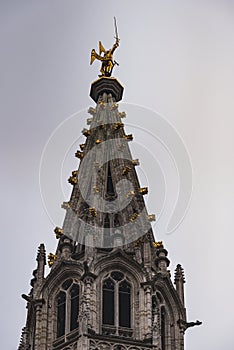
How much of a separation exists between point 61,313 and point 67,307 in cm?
77

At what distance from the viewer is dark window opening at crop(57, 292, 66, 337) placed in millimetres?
79938

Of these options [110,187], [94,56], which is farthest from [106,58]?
[110,187]

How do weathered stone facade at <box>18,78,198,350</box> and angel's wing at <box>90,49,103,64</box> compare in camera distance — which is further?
angel's wing at <box>90,49,103,64</box>

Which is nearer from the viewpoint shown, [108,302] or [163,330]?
[108,302]

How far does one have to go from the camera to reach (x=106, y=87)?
9850cm

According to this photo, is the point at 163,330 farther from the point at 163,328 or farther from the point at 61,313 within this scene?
the point at 61,313

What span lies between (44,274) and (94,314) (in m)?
6.21

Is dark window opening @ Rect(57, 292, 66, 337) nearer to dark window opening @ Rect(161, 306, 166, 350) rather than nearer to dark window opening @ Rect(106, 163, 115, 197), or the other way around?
dark window opening @ Rect(161, 306, 166, 350)

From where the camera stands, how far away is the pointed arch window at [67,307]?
79438 mm

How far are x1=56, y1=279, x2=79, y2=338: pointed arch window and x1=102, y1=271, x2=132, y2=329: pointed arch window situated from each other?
5.27 ft

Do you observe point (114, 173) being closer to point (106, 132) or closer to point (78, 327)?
point (106, 132)

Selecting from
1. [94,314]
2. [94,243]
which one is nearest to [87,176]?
[94,243]

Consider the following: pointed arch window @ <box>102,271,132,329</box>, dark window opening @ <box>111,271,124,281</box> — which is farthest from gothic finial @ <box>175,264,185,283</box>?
pointed arch window @ <box>102,271,132,329</box>

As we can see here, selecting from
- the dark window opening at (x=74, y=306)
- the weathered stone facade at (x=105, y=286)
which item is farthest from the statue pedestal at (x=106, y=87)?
the dark window opening at (x=74, y=306)
